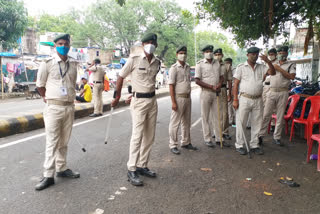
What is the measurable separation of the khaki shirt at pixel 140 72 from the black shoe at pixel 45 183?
1.60 meters

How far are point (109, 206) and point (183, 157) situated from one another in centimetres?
A: 198

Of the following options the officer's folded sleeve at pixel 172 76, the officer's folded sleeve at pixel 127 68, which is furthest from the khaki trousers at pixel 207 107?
the officer's folded sleeve at pixel 127 68

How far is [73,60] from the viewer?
363 centimetres

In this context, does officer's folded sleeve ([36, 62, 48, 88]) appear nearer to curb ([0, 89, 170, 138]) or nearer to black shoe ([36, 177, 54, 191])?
black shoe ([36, 177, 54, 191])

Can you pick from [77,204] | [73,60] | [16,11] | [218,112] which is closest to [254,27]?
[218,112]

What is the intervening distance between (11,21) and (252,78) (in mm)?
18718

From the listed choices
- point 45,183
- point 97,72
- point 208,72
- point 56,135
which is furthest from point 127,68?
point 97,72

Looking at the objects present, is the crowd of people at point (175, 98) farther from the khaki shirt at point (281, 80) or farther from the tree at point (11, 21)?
the tree at point (11, 21)

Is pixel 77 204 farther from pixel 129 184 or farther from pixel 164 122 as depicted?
pixel 164 122

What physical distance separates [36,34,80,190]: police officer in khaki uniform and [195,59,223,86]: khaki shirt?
103 inches

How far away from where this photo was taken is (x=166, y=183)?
342cm

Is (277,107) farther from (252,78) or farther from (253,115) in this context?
(252,78)

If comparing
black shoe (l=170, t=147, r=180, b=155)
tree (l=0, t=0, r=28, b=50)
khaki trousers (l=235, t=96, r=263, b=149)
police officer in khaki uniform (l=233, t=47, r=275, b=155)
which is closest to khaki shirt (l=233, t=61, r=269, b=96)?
police officer in khaki uniform (l=233, t=47, r=275, b=155)

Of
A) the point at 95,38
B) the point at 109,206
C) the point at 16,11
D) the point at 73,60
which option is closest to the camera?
the point at 109,206
